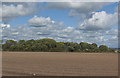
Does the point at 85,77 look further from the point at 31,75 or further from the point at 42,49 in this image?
the point at 42,49

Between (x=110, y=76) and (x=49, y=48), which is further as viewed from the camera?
(x=49, y=48)

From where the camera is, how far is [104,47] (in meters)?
70.1

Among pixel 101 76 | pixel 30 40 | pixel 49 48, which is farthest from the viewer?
pixel 30 40

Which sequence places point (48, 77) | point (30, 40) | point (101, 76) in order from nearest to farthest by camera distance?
point (48, 77) < point (101, 76) < point (30, 40)

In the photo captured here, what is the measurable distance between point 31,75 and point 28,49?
2093 inches

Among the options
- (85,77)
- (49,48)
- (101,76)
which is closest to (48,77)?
(85,77)

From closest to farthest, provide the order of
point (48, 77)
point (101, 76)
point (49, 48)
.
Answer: point (48, 77)
point (101, 76)
point (49, 48)


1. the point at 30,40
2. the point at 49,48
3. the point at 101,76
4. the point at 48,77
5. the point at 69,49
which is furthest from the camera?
the point at 30,40

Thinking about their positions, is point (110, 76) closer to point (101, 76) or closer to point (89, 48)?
point (101, 76)

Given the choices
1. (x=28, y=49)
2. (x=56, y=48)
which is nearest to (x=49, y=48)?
(x=56, y=48)

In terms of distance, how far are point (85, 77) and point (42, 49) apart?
167 ft

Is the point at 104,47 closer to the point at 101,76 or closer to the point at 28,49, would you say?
the point at 28,49

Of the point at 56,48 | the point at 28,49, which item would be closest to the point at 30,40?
the point at 28,49

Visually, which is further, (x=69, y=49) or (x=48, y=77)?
(x=69, y=49)
